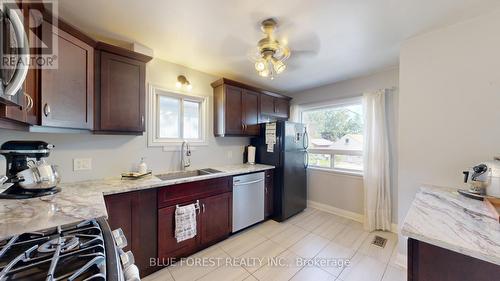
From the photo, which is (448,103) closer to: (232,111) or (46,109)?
(232,111)

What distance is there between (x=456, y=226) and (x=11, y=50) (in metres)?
2.04

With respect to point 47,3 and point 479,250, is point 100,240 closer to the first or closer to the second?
point 479,250

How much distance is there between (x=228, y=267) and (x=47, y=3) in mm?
2633

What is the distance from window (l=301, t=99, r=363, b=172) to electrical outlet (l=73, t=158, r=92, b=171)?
3.29 m

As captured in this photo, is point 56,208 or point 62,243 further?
point 56,208

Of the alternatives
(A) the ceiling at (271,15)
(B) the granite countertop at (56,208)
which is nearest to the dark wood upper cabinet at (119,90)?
(A) the ceiling at (271,15)

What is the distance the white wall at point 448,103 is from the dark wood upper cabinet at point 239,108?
6.32 ft

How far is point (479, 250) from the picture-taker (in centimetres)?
73

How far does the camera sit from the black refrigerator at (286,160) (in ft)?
9.54

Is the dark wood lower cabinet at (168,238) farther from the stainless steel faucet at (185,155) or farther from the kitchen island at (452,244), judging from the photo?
the kitchen island at (452,244)

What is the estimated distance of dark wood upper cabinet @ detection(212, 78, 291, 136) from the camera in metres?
2.78

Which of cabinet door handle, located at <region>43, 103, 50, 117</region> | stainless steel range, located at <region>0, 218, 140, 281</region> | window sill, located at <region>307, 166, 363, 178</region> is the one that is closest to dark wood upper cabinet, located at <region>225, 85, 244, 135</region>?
window sill, located at <region>307, 166, 363, 178</region>

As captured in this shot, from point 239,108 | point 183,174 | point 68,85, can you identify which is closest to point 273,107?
point 239,108

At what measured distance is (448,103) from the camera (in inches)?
65.9
